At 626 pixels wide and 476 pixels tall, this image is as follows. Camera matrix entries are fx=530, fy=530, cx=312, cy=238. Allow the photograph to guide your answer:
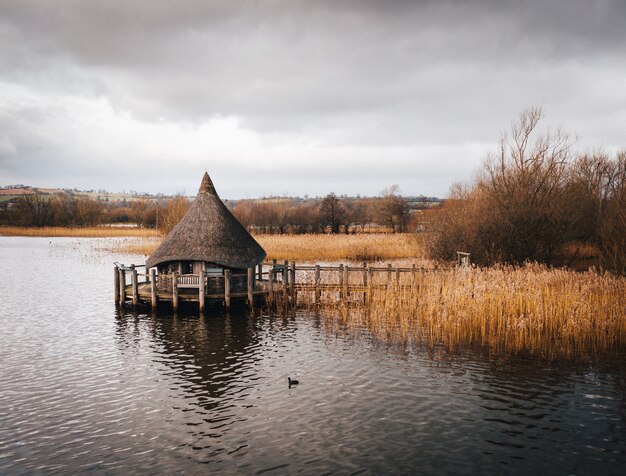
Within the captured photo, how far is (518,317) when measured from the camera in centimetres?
1822

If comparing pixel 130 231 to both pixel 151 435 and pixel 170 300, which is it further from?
pixel 151 435

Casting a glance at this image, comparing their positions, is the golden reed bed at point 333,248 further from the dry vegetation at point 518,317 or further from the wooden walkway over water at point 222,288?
the dry vegetation at point 518,317

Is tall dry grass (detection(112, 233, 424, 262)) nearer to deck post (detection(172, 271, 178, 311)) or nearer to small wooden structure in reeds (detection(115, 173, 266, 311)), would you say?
small wooden structure in reeds (detection(115, 173, 266, 311))

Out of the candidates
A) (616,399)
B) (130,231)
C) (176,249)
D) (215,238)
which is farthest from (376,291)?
(130,231)

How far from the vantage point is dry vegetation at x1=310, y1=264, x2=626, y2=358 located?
17094 mm

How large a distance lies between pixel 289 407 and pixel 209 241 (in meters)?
12.6

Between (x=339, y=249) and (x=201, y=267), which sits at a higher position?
(x=201, y=267)

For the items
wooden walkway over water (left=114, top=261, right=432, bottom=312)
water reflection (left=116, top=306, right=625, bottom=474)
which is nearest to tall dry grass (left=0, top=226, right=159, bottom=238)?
wooden walkway over water (left=114, top=261, right=432, bottom=312)

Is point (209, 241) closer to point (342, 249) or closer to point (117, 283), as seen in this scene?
point (117, 283)

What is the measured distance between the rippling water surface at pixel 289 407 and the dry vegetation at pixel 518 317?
1.31 meters

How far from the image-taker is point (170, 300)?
77.6 ft

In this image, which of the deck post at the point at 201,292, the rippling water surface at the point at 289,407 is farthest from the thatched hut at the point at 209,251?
the rippling water surface at the point at 289,407

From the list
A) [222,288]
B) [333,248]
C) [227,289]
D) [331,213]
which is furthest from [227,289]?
[331,213]

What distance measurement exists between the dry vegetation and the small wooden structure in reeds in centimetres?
527
